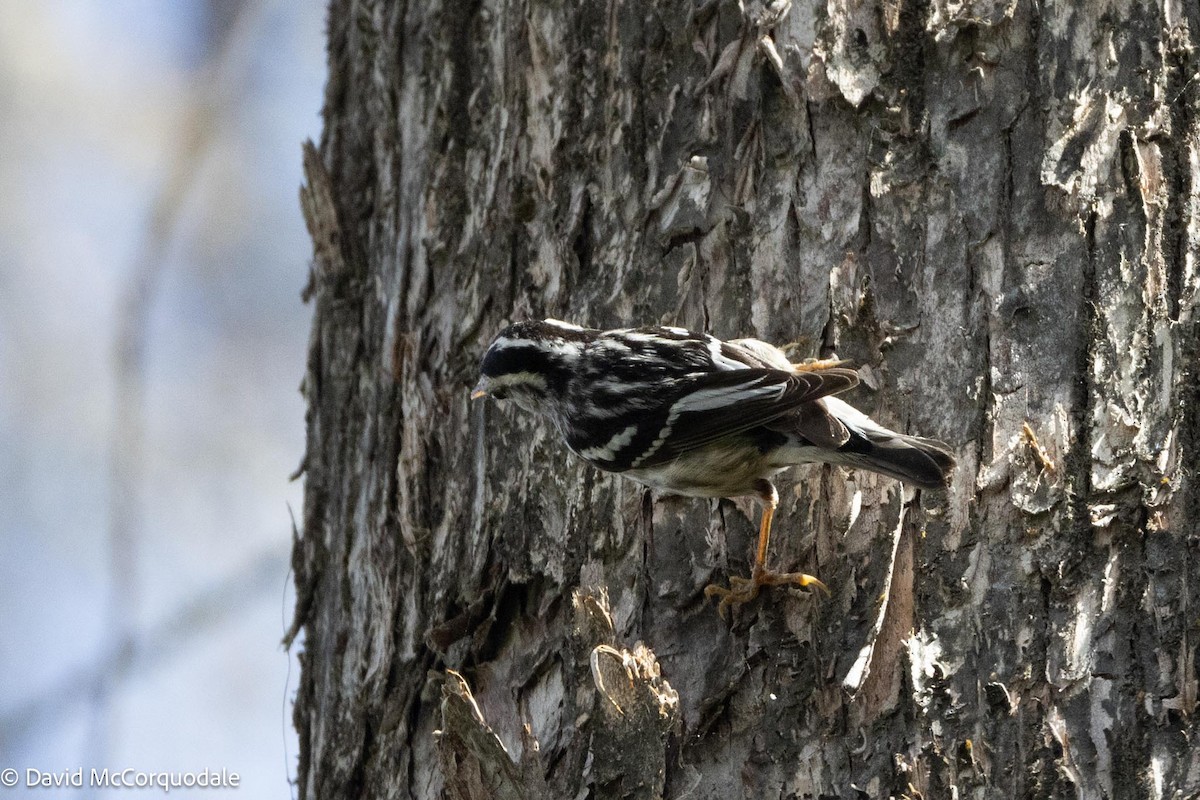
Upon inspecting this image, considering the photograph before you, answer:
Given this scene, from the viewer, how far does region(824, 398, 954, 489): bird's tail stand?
3.13 meters

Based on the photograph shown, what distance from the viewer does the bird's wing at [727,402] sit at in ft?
11.0

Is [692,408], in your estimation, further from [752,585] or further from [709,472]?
[752,585]

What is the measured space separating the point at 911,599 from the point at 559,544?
3.88 ft

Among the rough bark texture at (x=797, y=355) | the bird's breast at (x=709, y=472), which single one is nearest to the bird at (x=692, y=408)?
the bird's breast at (x=709, y=472)

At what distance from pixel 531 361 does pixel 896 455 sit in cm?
129

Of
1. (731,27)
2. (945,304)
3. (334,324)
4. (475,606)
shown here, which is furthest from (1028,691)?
(334,324)

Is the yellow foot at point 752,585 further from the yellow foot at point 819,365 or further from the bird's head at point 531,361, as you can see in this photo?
the bird's head at point 531,361

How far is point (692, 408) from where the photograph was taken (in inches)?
153

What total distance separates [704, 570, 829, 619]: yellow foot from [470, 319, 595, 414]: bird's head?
101 cm

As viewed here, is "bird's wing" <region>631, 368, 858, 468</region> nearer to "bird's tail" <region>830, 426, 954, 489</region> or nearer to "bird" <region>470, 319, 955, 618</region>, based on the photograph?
"bird" <region>470, 319, 955, 618</region>

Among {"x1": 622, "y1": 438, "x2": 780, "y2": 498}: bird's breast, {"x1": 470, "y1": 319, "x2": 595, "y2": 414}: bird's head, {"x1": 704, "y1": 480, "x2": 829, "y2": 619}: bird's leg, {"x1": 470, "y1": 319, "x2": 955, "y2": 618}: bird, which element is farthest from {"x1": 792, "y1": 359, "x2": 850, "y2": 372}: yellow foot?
{"x1": 470, "y1": 319, "x2": 595, "y2": 414}: bird's head

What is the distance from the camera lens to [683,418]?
3887 millimetres

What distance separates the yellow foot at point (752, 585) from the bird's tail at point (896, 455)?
37 centimetres

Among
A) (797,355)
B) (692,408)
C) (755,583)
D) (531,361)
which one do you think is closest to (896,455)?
(755,583)
